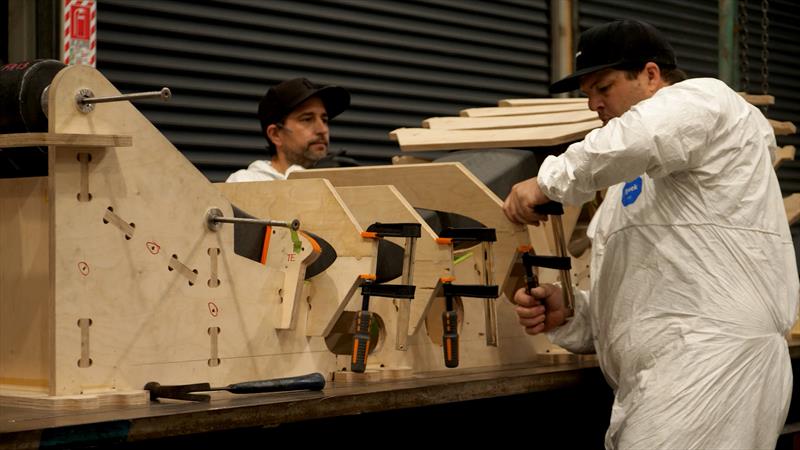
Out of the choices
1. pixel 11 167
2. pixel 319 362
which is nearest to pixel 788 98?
pixel 319 362

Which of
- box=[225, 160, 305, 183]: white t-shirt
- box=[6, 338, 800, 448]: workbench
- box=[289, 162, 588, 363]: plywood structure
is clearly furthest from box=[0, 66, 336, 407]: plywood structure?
box=[225, 160, 305, 183]: white t-shirt

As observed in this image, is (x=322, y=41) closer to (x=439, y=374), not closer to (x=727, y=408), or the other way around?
(x=439, y=374)

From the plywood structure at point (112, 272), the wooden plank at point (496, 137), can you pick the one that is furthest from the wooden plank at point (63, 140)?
the wooden plank at point (496, 137)

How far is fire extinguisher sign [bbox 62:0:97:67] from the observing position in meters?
4.35

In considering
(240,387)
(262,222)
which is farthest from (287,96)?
(240,387)

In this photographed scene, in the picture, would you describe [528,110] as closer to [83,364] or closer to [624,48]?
[624,48]

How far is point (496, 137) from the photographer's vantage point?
390cm

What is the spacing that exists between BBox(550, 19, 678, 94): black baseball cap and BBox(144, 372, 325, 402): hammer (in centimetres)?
124

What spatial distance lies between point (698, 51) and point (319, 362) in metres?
5.29

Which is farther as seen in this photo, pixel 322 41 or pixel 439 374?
pixel 322 41

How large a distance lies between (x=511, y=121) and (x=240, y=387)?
1866 millimetres

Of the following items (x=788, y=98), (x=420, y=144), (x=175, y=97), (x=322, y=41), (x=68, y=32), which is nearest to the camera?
(x=420, y=144)

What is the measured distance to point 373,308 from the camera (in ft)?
10.7

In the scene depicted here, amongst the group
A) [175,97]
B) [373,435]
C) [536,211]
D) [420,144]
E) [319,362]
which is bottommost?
[373,435]
